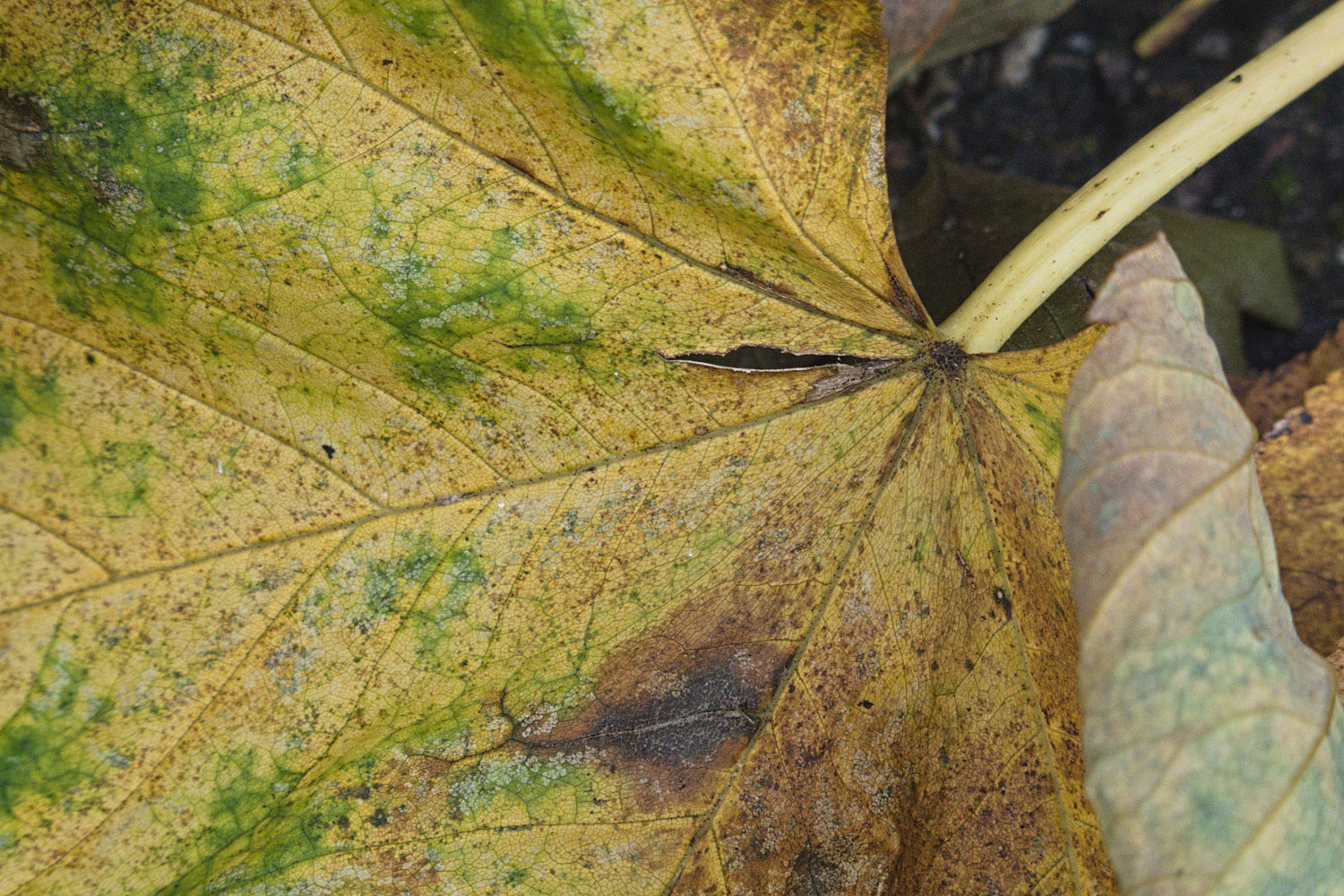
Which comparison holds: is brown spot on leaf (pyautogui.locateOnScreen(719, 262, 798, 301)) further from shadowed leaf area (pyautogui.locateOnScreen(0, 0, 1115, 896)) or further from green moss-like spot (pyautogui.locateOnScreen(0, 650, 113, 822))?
green moss-like spot (pyautogui.locateOnScreen(0, 650, 113, 822))

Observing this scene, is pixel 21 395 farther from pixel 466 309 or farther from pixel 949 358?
pixel 949 358

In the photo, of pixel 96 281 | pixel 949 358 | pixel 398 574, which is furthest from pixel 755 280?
pixel 96 281

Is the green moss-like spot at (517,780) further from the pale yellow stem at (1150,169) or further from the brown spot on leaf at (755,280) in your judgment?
the pale yellow stem at (1150,169)

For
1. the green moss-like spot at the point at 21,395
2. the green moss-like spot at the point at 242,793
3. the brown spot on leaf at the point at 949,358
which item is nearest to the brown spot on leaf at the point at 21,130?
the green moss-like spot at the point at 21,395

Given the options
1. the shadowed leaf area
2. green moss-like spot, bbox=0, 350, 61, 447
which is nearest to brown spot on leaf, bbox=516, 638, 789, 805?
the shadowed leaf area

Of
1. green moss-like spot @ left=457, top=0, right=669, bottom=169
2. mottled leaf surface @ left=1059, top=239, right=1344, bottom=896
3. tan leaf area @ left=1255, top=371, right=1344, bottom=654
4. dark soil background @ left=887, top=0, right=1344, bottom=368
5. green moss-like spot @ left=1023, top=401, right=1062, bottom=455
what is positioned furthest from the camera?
dark soil background @ left=887, top=0, right=1344, bottom=368

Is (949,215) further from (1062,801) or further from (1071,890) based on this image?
(1071,890)

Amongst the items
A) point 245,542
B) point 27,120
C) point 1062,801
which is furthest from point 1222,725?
point 27,120
